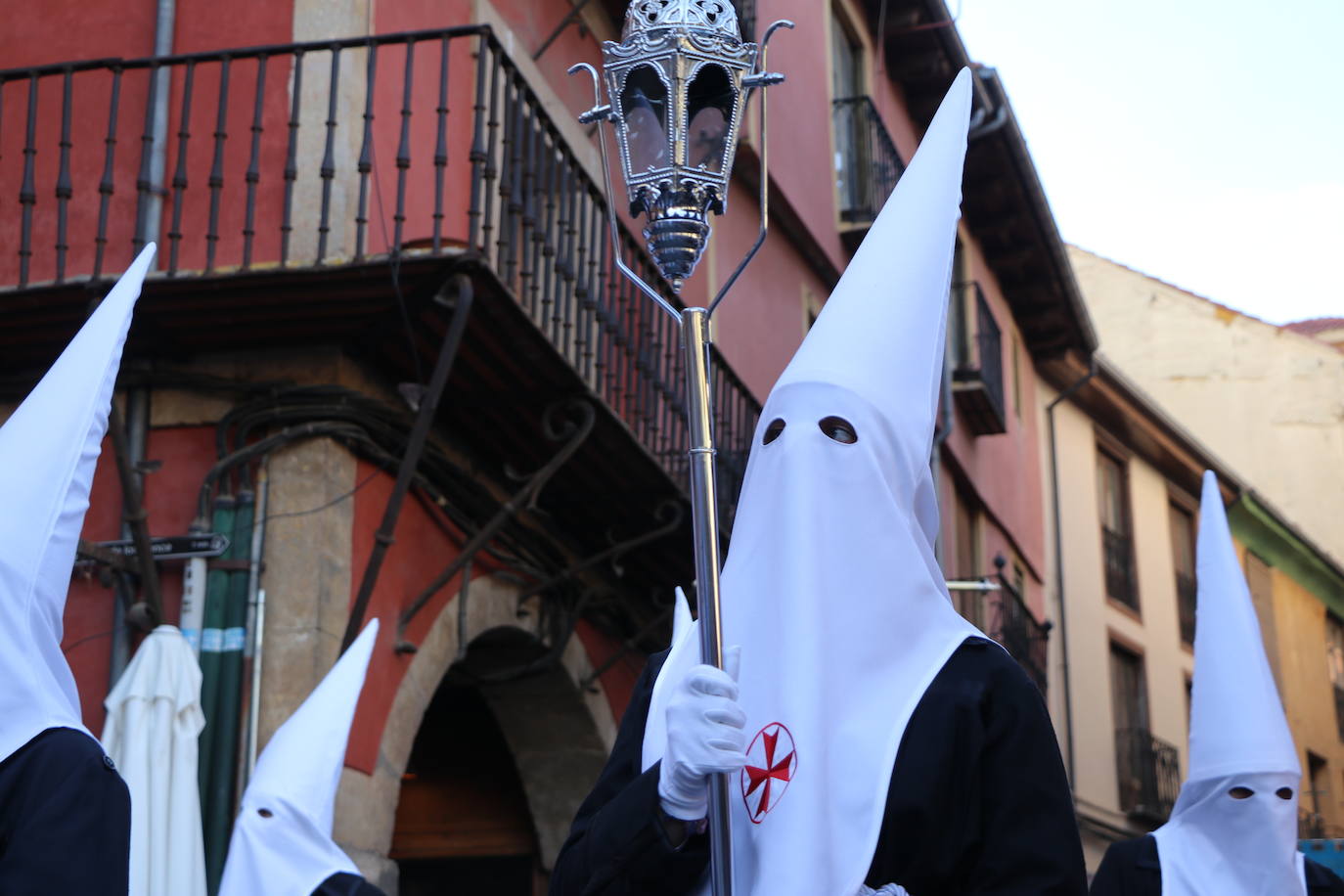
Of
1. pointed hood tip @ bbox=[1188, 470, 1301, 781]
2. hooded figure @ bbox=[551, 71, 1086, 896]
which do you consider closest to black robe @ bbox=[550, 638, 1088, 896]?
hooded figure @ bbox=[551, 71, 1086, 896]

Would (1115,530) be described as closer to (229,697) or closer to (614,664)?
(614,664)

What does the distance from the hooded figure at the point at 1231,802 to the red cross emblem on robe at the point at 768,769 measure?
3579 millimetres

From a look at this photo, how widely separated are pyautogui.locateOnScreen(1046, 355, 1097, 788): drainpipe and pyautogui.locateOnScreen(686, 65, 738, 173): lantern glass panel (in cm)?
1744

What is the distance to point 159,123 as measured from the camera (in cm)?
862

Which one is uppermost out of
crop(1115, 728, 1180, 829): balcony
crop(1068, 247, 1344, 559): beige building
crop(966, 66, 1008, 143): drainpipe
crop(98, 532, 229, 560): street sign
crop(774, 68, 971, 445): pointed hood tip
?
crop(1068, 247, 1344, 559): beige building

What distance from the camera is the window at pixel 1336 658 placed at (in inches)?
1180

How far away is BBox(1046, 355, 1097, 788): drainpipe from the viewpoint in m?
20.9

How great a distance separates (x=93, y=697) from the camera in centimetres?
798

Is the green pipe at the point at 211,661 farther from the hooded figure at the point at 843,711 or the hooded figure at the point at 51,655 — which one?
the hooded figure at the point at 843,711

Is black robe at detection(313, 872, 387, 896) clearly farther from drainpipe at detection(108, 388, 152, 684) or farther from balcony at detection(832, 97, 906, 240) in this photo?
balcony at detection(832, 97, 906, 240)

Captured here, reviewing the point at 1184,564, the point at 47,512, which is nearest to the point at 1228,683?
the point at 47,512

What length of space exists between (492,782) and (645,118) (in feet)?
29.4

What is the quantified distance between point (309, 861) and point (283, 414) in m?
2.19

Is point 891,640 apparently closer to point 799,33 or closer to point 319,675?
point 319,675
